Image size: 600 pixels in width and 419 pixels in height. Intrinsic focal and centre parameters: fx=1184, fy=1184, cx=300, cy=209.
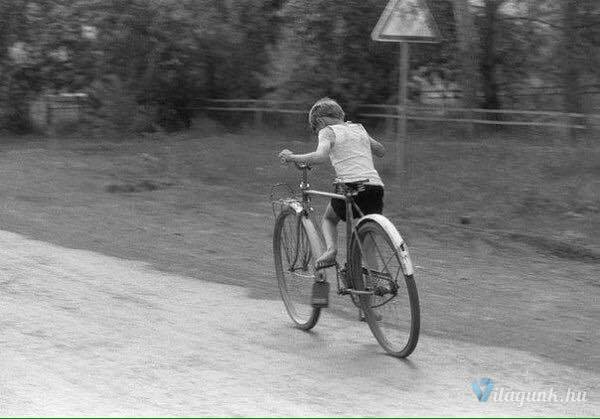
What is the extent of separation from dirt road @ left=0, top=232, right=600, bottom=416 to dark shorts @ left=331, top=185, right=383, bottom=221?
846 mm

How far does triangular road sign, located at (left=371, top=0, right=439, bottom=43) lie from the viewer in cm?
1442

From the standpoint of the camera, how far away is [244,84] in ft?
84.7

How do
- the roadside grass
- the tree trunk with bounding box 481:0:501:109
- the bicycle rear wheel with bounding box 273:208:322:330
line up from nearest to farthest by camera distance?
1. the bicycle rear wheel with bounding box 273:208:322:330
2. the roadside grass
3. the tree trunk with bounding box 481:0:501:109

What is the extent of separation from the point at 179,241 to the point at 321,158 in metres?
4.78

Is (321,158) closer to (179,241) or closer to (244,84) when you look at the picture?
(179,241)

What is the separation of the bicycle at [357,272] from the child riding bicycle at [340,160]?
72 millimetres

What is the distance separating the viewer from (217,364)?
7.09m

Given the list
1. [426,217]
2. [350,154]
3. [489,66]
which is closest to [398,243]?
[350,154]

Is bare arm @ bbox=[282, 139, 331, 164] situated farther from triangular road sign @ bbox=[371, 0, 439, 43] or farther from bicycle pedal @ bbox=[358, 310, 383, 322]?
triangular road sign @ bbox=[371, 0, 439, 43]

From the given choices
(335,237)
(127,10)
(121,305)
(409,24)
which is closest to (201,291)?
(121,305)

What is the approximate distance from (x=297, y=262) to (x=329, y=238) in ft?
1.96

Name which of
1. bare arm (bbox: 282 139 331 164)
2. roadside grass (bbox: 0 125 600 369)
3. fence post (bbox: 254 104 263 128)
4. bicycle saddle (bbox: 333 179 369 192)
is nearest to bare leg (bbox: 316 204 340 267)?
bicycle saddle (bbox: 333 179 369 192)

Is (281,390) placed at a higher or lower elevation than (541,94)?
higher

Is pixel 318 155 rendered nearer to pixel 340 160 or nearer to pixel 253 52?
pixel 340 160
